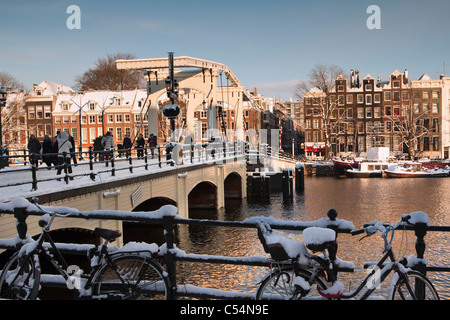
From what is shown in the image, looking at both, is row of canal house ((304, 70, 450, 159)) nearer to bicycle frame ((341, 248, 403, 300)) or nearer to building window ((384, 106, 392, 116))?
building window ((384, 106, 392, 116))

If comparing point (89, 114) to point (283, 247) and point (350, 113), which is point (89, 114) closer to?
point (350, 113)

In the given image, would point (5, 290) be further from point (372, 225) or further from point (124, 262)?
point (372, 225)

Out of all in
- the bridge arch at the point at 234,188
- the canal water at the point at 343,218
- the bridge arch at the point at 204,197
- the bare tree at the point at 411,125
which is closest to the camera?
the canal water at the point at 343,218

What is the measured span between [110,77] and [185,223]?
6204 cm

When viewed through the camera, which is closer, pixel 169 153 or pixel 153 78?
pixel 169 153

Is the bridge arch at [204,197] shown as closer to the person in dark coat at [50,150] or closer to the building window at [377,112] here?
the person in dark coat at [50,150]

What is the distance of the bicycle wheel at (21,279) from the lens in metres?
4.24

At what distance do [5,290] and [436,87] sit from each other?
6404 centimetres

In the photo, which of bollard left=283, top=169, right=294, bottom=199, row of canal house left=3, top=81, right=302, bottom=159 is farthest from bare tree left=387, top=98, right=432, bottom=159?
bollard left=283, top=169, right=294, bottom=199

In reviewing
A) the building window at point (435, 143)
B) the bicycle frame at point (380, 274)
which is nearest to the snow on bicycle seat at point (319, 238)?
the bicycle frame at point (380, 274)

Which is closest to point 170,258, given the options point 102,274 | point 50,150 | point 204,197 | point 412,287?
point 102,274

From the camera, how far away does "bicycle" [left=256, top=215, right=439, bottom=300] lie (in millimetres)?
3600
